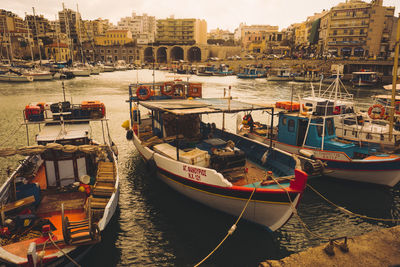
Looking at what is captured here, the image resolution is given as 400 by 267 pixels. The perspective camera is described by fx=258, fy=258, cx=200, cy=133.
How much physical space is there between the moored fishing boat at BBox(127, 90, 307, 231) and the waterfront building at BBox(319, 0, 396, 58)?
96149 mm

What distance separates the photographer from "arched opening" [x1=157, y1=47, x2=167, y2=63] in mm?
157587

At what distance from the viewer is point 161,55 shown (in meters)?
160

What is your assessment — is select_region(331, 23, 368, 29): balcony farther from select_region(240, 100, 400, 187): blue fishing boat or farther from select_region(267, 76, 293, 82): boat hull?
select_region(240, 100, 400, 187): blue fishing boat

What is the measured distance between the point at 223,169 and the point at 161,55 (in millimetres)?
157818

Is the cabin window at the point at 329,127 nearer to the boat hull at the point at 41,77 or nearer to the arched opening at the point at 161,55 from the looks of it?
the boat hull at the point at 41,77

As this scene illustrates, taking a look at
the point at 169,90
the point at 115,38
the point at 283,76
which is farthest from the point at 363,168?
the point at 115,38

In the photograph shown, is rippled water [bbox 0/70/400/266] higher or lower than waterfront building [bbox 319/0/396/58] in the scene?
lower

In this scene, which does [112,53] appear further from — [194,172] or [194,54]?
[194,172]

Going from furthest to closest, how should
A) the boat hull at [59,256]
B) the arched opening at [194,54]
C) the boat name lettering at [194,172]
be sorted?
1. the arched opening at [194,54]
2. the boat name lettering at [194,172]
3. the boat hull at [59,256]

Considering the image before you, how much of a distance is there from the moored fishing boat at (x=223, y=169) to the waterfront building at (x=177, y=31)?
150m

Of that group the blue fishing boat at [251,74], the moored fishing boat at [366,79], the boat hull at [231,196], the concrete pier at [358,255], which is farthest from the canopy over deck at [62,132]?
the blue fishing boat at [251,74]

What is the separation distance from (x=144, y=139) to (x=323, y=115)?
12392 millimetres

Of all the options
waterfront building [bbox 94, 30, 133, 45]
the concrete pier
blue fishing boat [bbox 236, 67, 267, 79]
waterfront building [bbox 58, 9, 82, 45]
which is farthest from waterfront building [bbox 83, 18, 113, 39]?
the concrete pier

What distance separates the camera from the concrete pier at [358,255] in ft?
24.2
